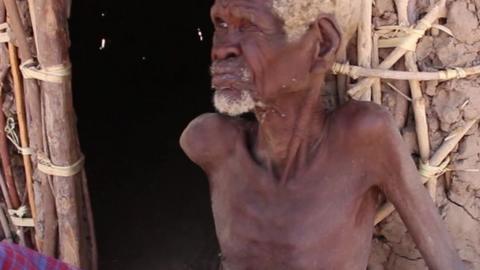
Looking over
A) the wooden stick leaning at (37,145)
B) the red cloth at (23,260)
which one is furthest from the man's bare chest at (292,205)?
the wooden stick leaning at (37,145)

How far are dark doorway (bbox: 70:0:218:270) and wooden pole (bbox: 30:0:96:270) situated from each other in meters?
0.66

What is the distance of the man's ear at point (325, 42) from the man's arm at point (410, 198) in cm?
17

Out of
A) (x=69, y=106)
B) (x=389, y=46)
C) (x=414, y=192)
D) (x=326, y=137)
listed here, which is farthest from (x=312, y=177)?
(x=69, y=106)

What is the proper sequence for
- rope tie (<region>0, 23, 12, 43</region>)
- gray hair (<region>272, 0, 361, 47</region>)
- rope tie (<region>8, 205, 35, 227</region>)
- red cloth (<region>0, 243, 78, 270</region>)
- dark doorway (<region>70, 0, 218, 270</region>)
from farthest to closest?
dark doorway (<region>70, 0, 218, 270</region>), rope tie (<region>8, 205, 35, 227</region>), rope tie (<region>0, 23, 12, 43</region>), red cloth (<region>0, 243, 78, 270</region>), gray hair (<region>272, 0, 361, 47</region>)

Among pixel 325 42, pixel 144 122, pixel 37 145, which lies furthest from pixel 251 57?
pixel 144 122

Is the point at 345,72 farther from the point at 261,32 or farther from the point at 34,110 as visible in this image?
the point at 34,110

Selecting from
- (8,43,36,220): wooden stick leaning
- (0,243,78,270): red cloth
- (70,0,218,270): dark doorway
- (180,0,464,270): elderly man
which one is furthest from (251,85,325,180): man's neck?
(70,0,218,270): dark doorway

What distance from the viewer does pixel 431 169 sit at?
158 cm

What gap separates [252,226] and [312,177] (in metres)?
0.19

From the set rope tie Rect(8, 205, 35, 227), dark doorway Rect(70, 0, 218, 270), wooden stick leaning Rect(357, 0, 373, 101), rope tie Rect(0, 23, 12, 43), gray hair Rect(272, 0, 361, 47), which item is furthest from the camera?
dark doorway Rect(70, 0, 218, 270)

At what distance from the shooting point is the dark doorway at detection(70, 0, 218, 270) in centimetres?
264

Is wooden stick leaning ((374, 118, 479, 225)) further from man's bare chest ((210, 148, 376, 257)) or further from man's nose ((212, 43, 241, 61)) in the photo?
man's nose ((212, 43, 241, 61))

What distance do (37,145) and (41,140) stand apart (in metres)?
0.02

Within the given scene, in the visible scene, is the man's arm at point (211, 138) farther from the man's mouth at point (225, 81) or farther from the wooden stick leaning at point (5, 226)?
the wooden stick leaning at point (5, 226)
